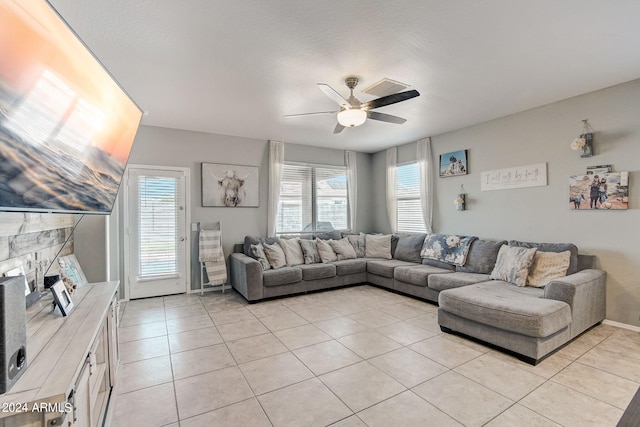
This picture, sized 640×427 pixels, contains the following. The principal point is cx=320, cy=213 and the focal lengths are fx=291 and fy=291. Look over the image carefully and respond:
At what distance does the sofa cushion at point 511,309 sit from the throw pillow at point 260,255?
2.58 meters

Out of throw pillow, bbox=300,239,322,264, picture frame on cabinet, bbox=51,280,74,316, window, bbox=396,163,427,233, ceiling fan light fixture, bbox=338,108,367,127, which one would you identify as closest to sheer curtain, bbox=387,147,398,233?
window, bbox=396,163,427,233

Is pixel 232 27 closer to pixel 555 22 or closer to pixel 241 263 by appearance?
pixel 555 22

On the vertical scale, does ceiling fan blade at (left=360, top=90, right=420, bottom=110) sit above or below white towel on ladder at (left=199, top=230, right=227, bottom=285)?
above

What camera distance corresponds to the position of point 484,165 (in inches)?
177

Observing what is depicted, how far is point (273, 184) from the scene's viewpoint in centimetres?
541

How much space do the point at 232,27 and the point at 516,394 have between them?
3.41m

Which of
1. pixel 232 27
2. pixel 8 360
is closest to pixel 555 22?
pixel 232 27

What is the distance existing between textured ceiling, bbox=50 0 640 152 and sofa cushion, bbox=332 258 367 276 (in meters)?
2.60

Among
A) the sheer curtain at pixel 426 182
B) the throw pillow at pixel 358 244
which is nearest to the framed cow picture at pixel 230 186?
the throw pillow at pixel 358 244

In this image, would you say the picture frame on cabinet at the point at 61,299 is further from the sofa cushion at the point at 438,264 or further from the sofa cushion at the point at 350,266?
the sofa cushion at the point at 438,264

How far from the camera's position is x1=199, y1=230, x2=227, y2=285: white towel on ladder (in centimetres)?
467

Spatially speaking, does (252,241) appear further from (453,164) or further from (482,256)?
(453,164)

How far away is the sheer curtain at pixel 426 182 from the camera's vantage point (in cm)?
530

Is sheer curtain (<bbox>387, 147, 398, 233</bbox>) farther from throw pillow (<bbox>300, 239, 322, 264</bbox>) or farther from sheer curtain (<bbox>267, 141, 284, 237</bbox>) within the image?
sheer curtain (<bbox>267, 141, 284, 237</bbox>)
